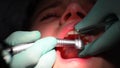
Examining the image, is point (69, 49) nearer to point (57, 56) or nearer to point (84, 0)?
point (57, 56)

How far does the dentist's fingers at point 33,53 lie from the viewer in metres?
1.20

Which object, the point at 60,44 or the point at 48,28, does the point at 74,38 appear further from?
the point at 48,28

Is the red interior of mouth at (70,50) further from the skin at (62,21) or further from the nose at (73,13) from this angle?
the nose at (73,13)

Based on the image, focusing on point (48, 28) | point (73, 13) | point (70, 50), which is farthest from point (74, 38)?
point (48, 28)

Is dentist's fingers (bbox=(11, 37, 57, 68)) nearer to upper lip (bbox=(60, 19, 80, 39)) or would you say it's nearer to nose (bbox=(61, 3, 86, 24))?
upper lip (bbox=(60, 19, 80, 39))

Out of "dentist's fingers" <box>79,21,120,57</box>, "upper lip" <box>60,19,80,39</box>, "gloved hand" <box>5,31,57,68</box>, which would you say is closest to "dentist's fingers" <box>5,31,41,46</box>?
"gloved hand" <box>5,31,57,68</box>

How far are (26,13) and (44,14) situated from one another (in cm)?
24

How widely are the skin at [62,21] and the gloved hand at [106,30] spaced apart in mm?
56

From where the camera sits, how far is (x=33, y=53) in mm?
1207

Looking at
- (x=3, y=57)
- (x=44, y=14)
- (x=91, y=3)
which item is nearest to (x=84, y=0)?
(x=91, y=3)

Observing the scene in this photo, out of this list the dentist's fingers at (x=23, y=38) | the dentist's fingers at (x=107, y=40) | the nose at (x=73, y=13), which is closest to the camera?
the dentist's fingers at (x=107, y=40)

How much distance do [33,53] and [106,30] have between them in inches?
15.0

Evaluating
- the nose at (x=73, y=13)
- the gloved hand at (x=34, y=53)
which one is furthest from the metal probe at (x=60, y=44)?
the nose at (x=73, y=13)

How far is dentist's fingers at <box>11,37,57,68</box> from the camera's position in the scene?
1.20 m
